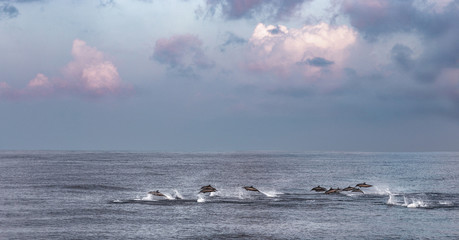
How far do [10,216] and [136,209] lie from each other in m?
15.1

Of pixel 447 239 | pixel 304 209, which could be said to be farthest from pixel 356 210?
pixel 447 239

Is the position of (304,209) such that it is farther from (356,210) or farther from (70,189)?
(70,189)

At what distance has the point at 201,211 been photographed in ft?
210

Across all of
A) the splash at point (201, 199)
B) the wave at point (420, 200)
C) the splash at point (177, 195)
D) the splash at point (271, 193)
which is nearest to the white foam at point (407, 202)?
the wave at point (420, 200)

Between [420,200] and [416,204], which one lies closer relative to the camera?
[416,204]

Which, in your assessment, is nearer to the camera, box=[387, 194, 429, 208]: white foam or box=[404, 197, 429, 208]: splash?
box=[404, 197, 429, 208]: splash

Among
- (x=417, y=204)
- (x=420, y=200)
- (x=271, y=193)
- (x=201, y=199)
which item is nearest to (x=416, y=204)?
(x=417, y=204)

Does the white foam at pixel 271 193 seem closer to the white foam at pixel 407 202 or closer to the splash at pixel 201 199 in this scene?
the splash at pixel 201 199

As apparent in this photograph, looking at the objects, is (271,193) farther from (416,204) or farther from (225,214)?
(225,214)

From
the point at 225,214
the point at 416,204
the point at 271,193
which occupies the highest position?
the point at 271,193

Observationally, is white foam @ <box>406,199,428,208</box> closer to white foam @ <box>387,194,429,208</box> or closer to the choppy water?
white foam @ <box>387,194,429,208</box>

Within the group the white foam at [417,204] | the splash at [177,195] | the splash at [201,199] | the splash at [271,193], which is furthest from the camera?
the splash at [271,193]

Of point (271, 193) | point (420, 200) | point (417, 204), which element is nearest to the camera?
point (417, 204)

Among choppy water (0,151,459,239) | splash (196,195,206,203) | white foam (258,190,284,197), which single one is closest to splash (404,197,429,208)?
choppy water (0,151,459,239)
